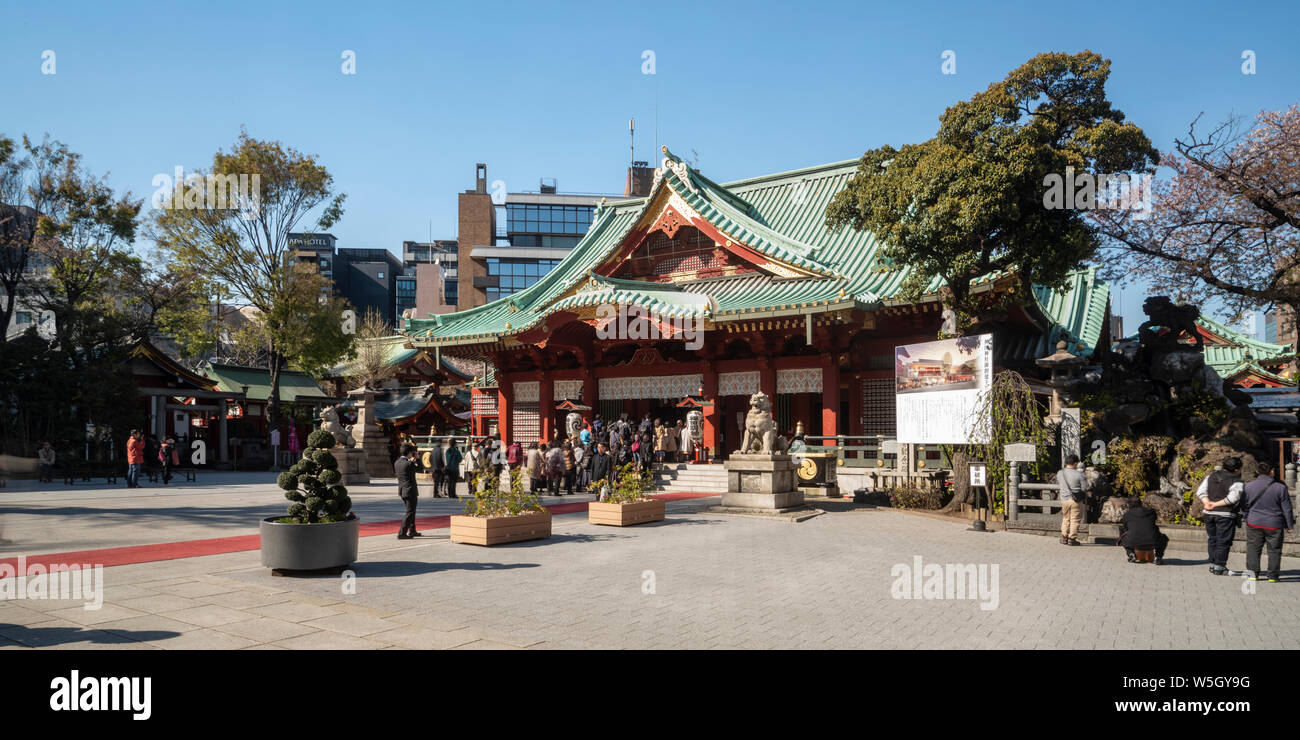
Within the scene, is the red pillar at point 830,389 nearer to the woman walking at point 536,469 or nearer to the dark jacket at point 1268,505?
the woman walking at point 536,469

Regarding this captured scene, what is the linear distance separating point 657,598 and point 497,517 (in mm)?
4635

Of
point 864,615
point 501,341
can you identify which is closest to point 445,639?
point 864,615

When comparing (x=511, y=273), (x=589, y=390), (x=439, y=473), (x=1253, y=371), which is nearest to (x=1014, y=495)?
(x=439, y=473)

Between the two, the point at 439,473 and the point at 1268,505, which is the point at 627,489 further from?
the point at 1268,505

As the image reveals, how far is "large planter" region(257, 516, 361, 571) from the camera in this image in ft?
31.1

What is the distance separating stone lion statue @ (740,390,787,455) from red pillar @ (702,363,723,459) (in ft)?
26.1

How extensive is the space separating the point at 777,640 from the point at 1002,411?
34.9 ft

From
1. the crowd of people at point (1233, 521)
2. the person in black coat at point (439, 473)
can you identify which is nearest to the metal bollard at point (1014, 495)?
the crowd of people at point (1233, 521)

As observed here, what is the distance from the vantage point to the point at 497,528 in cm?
1234

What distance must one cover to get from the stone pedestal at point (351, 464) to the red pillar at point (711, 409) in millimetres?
11650

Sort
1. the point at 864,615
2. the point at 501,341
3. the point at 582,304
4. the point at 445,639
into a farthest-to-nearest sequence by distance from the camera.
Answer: the point at 501,341 → the point at 582,304 → the point at 864,615 → the point at 445,639

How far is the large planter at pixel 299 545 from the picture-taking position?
948 centimetres

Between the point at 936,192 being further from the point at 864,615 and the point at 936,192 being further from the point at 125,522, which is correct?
the point at 125,522

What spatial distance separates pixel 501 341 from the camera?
27156 millimetres
